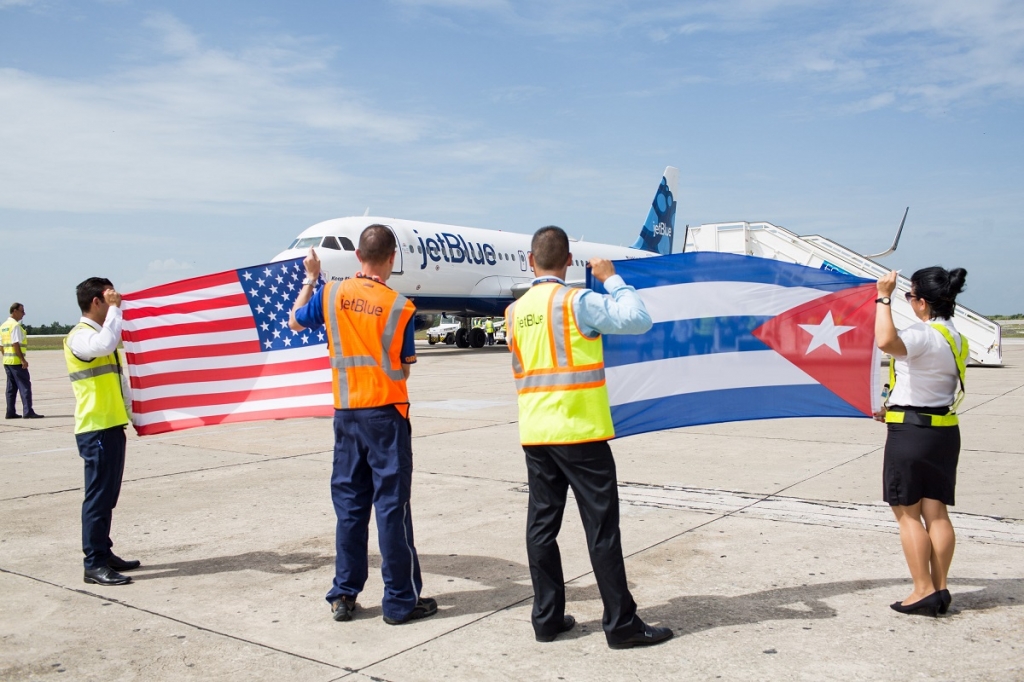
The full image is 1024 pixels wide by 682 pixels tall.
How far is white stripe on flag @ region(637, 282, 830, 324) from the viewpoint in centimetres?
492

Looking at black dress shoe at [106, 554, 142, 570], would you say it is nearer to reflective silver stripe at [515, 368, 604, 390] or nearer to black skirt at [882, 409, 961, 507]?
reflective silver stripe at [515, 368, 604, 390]

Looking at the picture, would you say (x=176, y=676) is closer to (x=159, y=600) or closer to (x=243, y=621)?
(x=243, y=621)

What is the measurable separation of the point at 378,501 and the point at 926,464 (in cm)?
260

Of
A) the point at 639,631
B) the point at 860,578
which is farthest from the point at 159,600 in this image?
the point at 860,578

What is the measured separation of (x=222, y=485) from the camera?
24.4 feet

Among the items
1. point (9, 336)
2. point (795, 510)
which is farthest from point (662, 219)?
point (795, 510)

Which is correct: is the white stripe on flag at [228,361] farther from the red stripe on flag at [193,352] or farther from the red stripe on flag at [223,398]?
the red stripe on flag at [223,398]

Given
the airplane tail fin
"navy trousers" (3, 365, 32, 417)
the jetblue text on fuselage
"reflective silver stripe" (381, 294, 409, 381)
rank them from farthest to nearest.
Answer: the airplane tail fin, the jetblue text on fuselage, "navy trousers" (3, 365, 32, 417), "reflective silver stripe" (381, 294, 409, 381)

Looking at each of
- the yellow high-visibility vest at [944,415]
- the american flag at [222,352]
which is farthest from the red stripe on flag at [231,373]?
the yellow high-visibility vest at [944,415]

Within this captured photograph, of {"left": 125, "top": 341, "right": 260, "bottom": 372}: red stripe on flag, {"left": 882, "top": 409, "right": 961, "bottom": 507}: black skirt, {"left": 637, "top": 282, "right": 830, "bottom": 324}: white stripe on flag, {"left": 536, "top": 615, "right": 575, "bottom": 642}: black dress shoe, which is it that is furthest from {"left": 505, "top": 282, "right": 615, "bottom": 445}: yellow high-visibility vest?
{"left": 125, "top": 341, "right": 260, "bottom": 372}: red stripe on flag

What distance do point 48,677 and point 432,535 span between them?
261cm

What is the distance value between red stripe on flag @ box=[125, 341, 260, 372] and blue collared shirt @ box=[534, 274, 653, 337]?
2528mm

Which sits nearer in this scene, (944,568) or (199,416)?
(944,568)

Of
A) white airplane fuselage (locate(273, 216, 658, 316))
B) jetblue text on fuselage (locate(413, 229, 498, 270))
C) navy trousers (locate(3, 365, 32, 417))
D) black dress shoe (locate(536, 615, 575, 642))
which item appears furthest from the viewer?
jetblue text on fuselage (locate(413, 229, 498, 270))
